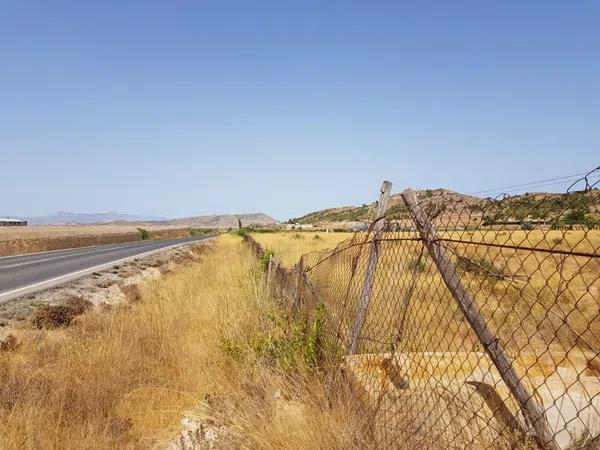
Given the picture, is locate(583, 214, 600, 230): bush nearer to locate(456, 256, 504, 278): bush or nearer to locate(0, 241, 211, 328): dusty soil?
locate(456, 256, 504, 278): bush

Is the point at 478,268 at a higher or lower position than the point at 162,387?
higher

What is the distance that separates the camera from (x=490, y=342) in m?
2.82

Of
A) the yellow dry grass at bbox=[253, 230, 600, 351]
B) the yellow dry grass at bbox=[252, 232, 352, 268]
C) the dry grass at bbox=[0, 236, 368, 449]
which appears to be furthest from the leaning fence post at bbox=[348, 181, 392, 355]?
the yellow dry grass at bbox=[252, 232, 352, 268]

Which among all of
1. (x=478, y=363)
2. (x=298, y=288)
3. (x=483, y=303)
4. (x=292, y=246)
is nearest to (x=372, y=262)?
(x=478, y=363)

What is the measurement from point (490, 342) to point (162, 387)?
140 inches

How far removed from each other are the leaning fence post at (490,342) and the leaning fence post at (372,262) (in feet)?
4.48

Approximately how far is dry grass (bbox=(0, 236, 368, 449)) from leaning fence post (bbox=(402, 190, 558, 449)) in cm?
105

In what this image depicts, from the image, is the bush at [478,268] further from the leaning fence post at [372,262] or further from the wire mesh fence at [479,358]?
the leaning fence post at [372,262]

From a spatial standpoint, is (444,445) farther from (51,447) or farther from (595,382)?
(51,447)

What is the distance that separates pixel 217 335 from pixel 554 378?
434 centimetres

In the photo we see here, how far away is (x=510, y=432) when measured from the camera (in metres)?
3.37

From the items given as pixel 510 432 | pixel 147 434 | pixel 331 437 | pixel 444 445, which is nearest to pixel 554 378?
pixel 510 432

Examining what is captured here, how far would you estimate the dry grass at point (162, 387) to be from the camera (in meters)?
3.92

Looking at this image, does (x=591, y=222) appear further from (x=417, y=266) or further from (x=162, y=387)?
(x=162, y=387)
